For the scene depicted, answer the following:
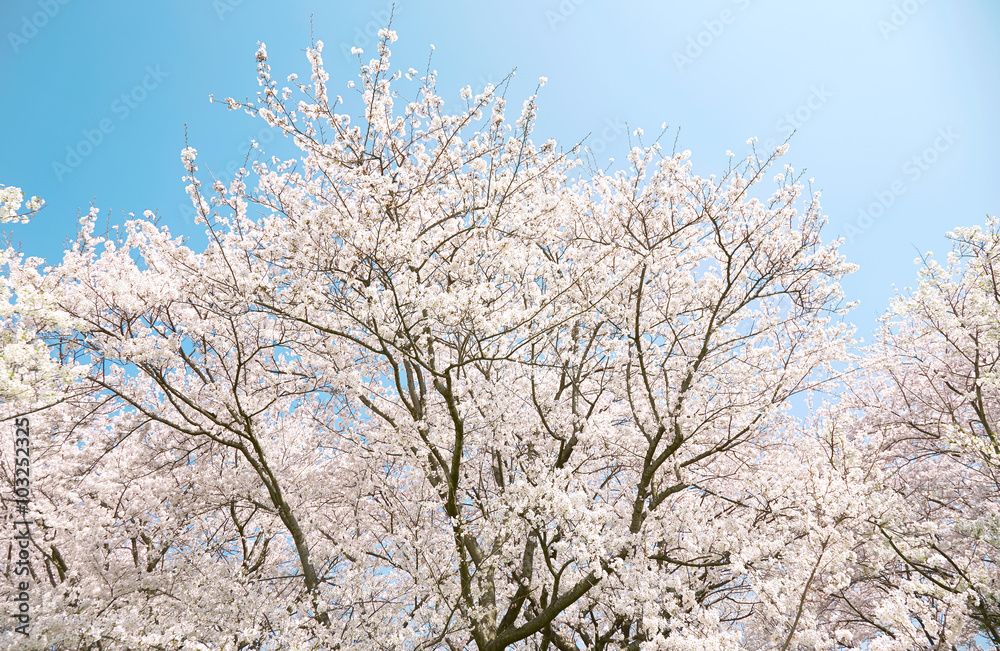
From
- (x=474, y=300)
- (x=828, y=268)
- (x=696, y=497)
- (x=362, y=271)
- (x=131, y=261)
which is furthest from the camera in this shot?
(x=131, y=261)

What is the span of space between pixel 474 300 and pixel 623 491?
18.7 ft

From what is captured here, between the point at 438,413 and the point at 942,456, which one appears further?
the point at 942,456

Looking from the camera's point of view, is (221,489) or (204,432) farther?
(221,489)

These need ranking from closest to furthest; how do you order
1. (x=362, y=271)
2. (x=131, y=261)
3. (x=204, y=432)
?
(x=362, y=271) → (x=204, y=432) → (x=131, y=261)

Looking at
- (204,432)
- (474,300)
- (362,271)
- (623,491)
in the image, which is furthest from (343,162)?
(623,491)

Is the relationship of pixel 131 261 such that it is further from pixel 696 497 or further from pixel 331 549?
pixel 696 497

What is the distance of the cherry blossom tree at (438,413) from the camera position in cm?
653

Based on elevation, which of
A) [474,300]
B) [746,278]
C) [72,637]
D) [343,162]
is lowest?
[72,637]

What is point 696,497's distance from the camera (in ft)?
29.6

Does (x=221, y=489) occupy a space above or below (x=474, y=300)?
below

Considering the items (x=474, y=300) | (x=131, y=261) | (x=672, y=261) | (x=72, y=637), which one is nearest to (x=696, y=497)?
(x=672, y=261)

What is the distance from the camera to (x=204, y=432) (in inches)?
293

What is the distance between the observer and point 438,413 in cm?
870

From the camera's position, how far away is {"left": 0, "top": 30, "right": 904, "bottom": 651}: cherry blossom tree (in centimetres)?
653
